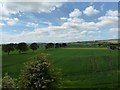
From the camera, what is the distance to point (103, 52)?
5550 centimetres

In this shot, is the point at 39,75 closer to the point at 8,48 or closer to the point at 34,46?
the point at 8,48

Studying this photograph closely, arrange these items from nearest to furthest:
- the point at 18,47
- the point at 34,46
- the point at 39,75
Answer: the point at 39,75 < the point at 18,47 < the point at 34,46

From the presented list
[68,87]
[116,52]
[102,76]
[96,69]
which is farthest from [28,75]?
[116,52]

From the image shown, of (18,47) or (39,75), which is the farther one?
(18,47)

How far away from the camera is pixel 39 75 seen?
20.6 m

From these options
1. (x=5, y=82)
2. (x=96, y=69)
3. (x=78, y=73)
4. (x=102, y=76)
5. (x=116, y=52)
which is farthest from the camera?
(x=116, y=52)

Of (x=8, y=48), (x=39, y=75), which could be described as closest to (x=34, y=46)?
(x=8, y=48)

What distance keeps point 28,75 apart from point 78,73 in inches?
759

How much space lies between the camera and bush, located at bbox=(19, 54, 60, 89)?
20.6 metres

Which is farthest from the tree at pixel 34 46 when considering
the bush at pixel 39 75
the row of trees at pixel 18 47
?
the bush at pixel 39 75

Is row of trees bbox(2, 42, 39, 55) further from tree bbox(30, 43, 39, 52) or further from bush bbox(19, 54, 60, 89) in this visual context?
bush bbox(19, 54, 60, 89)

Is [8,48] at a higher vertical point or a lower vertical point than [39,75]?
higher

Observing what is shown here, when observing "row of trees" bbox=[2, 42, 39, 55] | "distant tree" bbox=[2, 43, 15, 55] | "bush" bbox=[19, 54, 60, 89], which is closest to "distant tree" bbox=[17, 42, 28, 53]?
"row of trees" bbox=[2, 42, 39, 55]

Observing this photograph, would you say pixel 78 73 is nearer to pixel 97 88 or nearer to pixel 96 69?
pixel 96 69
